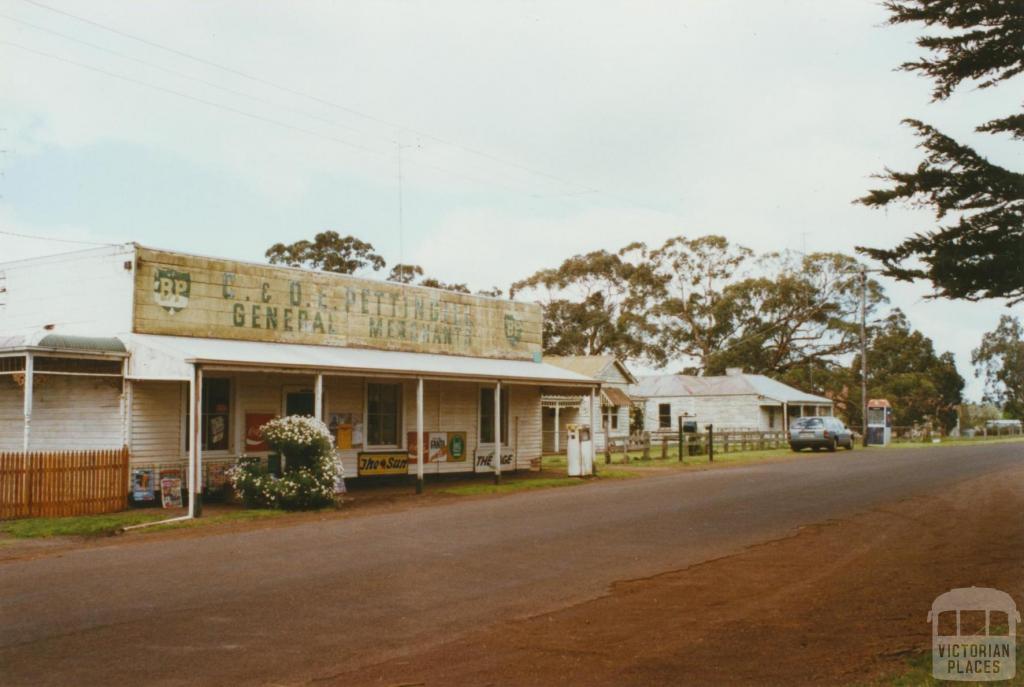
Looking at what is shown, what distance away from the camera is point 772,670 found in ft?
20.8

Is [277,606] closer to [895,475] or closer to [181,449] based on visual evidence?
[181,449]

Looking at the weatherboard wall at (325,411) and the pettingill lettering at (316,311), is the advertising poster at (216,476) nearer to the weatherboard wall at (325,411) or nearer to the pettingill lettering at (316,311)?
the weatherboard wall at (325,411)

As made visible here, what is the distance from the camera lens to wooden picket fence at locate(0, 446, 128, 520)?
50.8ft

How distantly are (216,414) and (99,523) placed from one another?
4.48 m

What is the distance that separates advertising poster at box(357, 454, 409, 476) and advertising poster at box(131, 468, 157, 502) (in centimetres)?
551

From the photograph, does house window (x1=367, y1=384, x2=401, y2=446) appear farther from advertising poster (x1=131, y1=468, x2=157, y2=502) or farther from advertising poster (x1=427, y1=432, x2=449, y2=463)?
advertising poster (x1=131, y1=468, x2=157, y2=502)

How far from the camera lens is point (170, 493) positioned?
58.5 ft

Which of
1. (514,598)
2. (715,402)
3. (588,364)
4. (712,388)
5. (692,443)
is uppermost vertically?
(588,364)

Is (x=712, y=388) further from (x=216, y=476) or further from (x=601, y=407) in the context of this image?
(x=216, y=476)

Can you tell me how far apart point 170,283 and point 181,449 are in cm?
342

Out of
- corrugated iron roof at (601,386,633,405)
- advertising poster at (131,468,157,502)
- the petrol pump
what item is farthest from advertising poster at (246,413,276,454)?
corrugated iron roof at (601,386,633,405)

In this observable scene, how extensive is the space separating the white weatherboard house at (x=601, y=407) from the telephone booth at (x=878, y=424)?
13947mm

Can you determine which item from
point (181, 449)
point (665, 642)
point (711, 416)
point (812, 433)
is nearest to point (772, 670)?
point (665, 642)

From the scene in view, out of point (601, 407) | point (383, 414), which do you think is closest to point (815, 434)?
point (601, 407)
